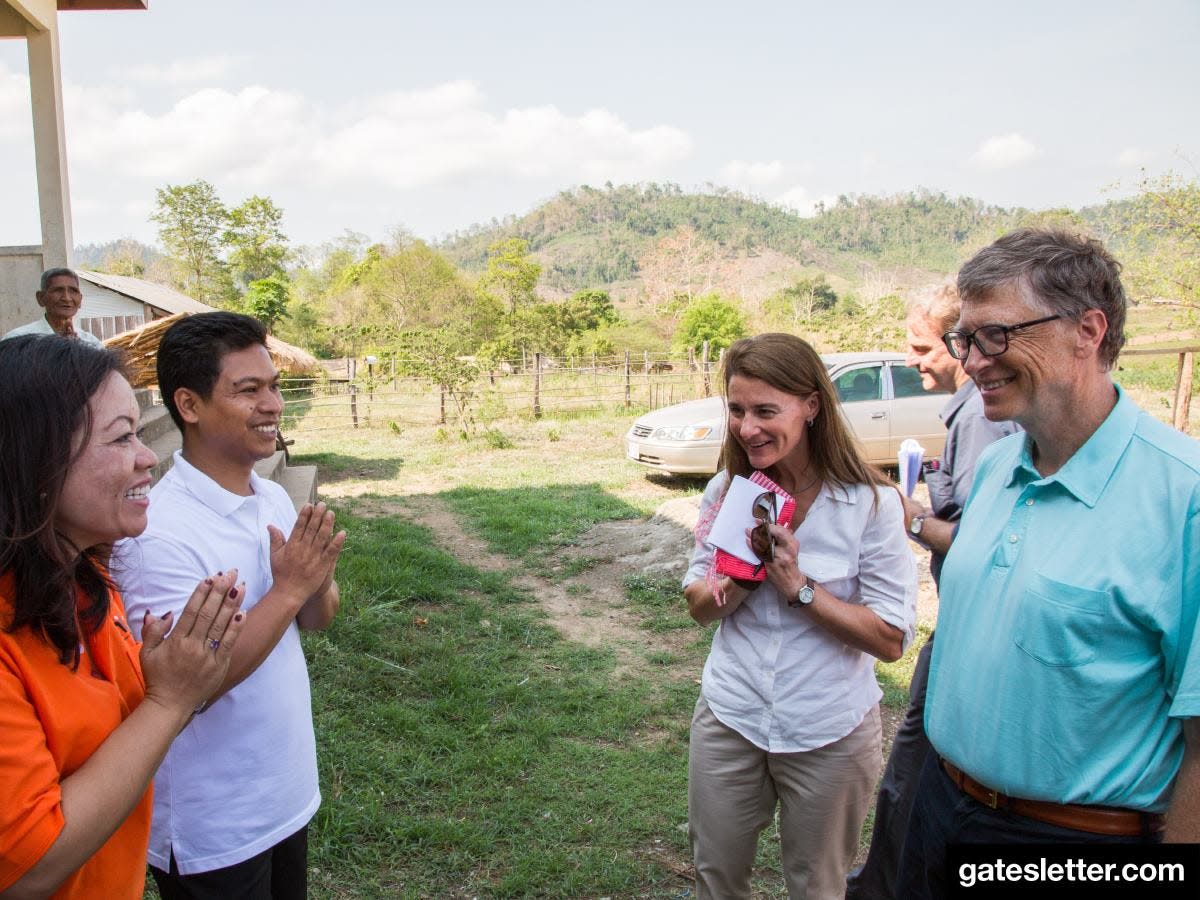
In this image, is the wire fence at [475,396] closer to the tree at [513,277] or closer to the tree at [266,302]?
the tree at [266,302]

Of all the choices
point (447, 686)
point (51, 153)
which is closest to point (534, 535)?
point (447, 686)

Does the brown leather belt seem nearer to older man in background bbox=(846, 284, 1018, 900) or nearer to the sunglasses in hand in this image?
the sunglasses in hand

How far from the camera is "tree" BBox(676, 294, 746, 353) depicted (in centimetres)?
3159

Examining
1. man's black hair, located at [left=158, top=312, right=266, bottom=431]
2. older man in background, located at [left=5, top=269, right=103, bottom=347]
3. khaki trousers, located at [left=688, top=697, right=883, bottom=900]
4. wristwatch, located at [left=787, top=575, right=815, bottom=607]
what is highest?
older man in background, located at [left=5, top=269, right=103, bottom=347]

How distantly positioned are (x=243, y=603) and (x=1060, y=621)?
1647 mm

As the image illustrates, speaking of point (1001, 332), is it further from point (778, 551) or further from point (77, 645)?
point (77, 645)

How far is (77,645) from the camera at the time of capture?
1.23 meters

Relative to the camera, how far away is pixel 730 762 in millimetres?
2109

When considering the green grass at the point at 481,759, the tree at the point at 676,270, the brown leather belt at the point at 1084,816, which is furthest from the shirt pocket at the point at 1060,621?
the tree at the point at 676,270

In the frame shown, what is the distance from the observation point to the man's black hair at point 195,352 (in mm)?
1921

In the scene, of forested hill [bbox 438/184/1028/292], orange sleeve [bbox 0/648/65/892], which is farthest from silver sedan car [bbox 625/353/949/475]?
forested hill [bbox 438/184/1028/292]

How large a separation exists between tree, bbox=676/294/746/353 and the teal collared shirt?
3000cm

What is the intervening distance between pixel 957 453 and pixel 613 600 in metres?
3.87

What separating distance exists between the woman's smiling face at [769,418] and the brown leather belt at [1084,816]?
0.89 meters
